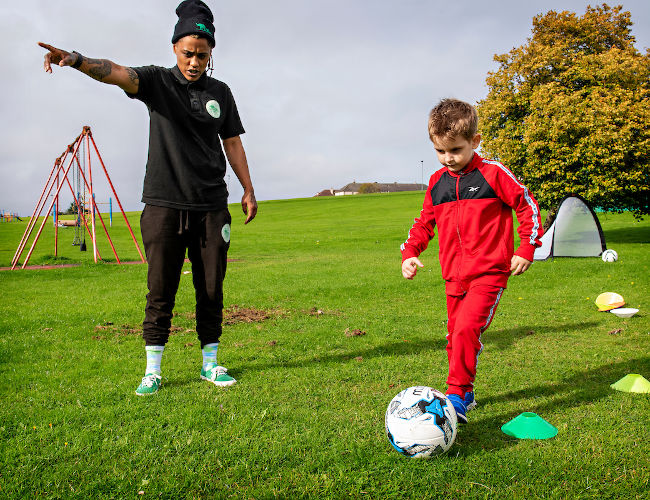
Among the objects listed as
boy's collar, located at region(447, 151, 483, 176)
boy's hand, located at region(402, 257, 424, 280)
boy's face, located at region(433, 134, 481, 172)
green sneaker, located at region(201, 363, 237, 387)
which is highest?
boy's face, located at region(433, 134, 481, 172)

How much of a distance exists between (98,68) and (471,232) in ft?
9.94

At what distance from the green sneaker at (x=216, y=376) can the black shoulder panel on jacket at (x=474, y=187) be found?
8.43ft

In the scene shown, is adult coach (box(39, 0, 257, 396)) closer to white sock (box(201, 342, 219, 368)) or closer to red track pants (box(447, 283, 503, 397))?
white sock (box(201, 342, 219, 368))

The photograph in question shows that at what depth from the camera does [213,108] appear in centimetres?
439

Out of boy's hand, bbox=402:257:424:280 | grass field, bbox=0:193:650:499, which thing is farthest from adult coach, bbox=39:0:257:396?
boy's hand, bbox=402:257:424:280

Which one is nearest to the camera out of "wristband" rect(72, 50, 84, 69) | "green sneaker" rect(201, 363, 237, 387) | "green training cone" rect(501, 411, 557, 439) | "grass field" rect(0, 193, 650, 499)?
"grass field" rect(0, 193, 650, 499)

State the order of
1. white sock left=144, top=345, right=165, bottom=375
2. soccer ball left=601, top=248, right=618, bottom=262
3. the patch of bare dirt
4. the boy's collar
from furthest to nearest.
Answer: soccer ball left=601, top=248, right=618, bottom=262, the patch of bare dirt, white sock left=144, top=345, right=165, bottom=375, the boy's collar

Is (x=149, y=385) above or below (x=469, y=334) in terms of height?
below

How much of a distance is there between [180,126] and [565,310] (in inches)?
269

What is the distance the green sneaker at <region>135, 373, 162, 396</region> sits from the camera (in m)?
4.30

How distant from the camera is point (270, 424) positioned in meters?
3.65

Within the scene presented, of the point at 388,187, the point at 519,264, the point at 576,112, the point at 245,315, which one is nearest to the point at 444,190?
the point at 519,264

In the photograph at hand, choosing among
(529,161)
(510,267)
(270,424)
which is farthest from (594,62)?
(270,424)

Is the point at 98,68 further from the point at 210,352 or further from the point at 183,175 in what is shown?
the point at 210,352
